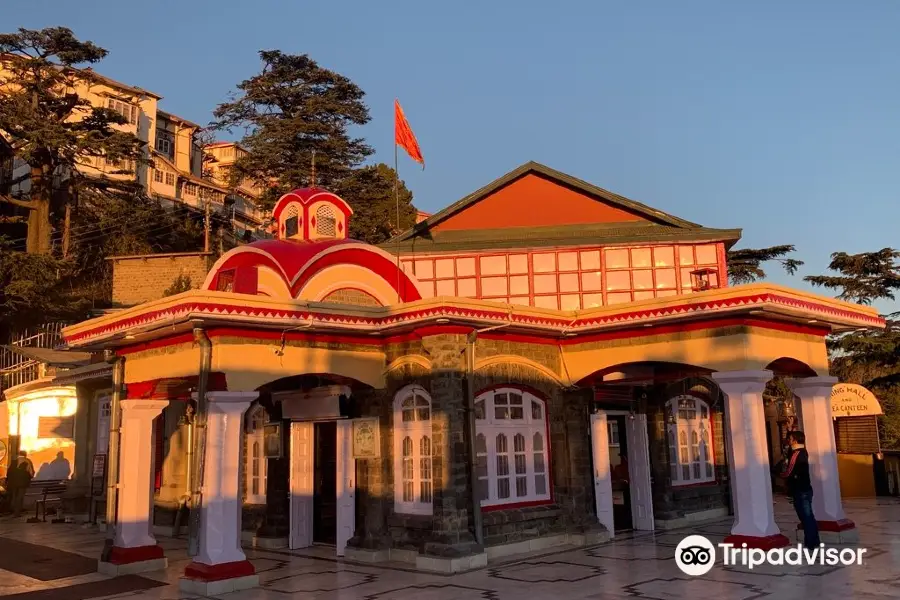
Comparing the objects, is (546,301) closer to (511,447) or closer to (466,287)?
(466,287)

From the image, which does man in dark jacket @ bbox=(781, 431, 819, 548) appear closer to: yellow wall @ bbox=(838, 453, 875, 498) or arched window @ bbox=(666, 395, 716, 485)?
arched window @ bbox=(666, 395, 716, 485)

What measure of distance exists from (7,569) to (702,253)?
15836 millimetres

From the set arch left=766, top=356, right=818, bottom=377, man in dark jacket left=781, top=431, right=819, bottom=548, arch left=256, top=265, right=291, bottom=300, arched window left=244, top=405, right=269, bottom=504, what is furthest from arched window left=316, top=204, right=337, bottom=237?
man in dark jacket left=781, top=431, right=819, bottom=548

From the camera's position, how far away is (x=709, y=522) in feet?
52.1

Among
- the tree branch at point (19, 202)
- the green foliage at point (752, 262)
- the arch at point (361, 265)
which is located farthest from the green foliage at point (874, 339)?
the tree branch at point (19, 202)

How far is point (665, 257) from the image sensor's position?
1880 centimetres

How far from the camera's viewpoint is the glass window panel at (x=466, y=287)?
Result: 19.1 metres

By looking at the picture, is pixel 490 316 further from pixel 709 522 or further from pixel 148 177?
pixel 148 177

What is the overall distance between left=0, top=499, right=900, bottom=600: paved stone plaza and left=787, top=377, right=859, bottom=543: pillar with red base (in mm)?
482

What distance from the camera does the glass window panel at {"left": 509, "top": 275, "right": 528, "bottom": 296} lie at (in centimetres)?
1891

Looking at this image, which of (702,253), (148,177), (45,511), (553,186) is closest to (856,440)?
(702,253)

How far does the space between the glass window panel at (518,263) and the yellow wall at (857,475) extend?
9.88 m

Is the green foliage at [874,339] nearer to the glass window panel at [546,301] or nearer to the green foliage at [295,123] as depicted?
the glass window panel at [546,301]

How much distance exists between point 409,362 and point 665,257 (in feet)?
29.3
